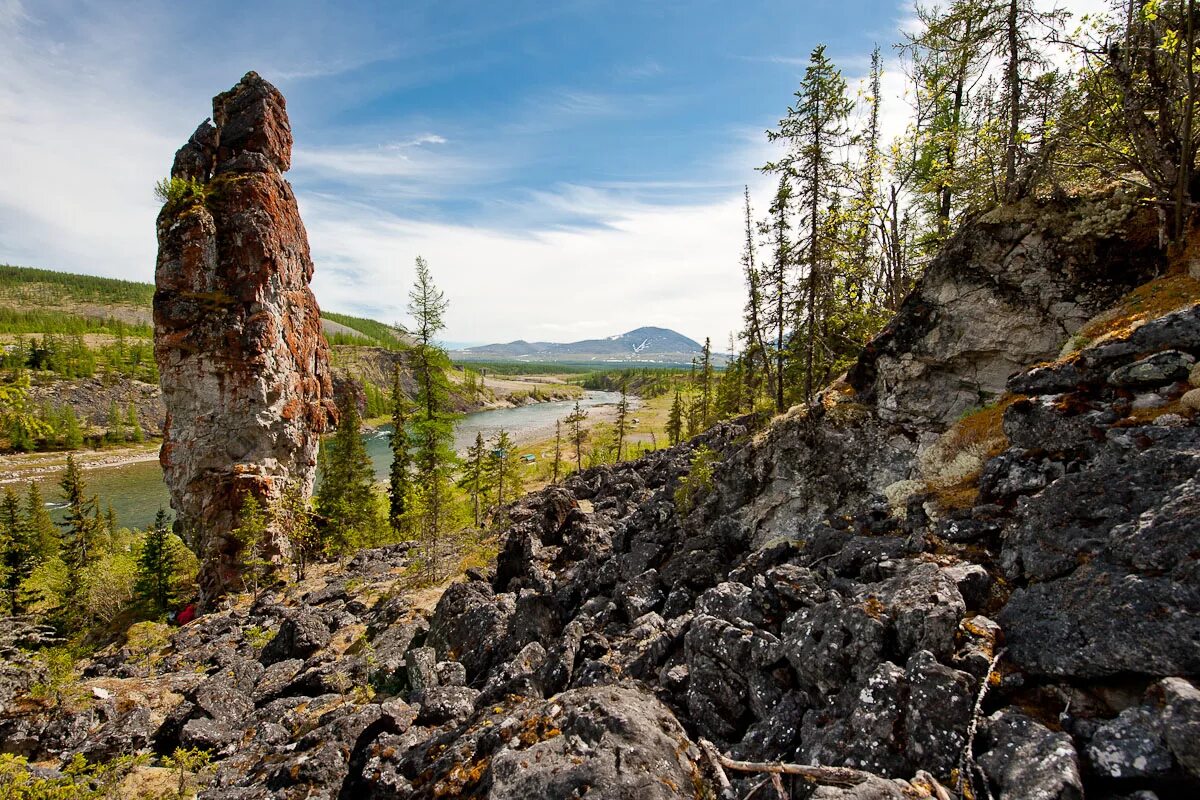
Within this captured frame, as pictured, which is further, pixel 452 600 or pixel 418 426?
pixel 418 426

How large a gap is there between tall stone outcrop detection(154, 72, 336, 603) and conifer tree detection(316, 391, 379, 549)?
6.73 metres

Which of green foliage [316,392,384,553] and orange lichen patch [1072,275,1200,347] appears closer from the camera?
orange lichen patch [1072,275,1200,347]

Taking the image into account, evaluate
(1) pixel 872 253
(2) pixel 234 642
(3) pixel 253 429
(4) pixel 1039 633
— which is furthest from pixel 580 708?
(3) pixel 253 429

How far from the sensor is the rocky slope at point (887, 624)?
438 centimetres

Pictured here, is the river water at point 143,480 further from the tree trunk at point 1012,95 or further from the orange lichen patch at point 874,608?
the orange lichen patch at point 874,608

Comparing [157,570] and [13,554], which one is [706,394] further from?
[13,554]

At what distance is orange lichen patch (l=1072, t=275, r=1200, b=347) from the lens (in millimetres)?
8258

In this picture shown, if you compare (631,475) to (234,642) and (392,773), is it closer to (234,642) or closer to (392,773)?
(234,642)

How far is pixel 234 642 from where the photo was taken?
21.9 metres

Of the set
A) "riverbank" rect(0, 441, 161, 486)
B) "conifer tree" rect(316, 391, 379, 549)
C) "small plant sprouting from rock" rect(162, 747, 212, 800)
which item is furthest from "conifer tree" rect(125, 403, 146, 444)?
"small plant sprouting from rock" rect(162, 747, 212, 800)

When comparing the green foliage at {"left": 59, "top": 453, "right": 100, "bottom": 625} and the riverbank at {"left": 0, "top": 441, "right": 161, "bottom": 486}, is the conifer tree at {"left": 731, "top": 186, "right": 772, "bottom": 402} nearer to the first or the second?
the green foliage at {"left": 59, "top": 453, "right": 100, "bottom": 625}

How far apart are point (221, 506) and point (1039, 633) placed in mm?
37668

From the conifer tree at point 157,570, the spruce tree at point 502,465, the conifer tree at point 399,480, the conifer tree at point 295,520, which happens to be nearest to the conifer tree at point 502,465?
the spruce tree at point 502,465

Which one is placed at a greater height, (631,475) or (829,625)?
(829,625)
